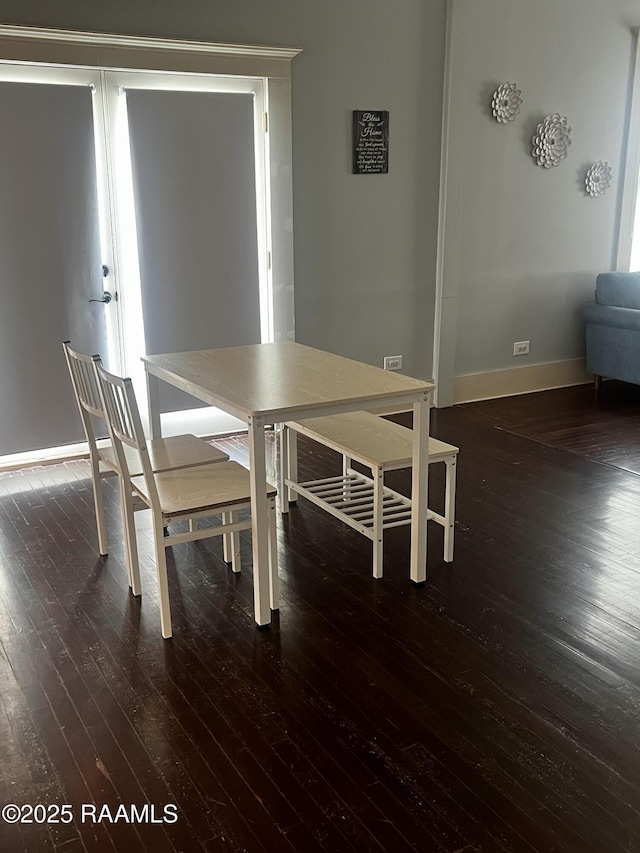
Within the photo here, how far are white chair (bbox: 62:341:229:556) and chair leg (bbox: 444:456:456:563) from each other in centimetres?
88

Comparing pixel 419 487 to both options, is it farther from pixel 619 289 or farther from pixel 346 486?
pixel 619 289

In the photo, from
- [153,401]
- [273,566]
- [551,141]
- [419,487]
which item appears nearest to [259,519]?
[273,566]

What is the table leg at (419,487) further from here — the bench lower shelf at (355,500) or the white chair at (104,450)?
the white chair at (104,450)

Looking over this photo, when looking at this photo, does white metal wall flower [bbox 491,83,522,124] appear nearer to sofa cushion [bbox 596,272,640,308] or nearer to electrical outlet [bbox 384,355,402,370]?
sofa cushion [bbox 596,272,640,308]

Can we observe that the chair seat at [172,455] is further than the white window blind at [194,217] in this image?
No

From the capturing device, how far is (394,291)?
555 cm

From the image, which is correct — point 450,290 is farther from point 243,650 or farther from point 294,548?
point 243,650

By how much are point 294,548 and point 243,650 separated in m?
0.83

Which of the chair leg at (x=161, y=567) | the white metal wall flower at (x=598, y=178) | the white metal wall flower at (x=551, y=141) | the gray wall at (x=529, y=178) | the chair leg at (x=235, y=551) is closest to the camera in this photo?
the chair leg at (x=161, y=567)

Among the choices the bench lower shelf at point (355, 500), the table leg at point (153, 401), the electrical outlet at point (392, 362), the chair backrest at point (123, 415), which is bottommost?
the bench lower shelf at point (355, 500)

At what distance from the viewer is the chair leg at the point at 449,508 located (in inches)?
129

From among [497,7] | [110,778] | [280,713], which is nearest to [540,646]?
[280,713]

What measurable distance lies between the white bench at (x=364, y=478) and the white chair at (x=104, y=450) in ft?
1.53

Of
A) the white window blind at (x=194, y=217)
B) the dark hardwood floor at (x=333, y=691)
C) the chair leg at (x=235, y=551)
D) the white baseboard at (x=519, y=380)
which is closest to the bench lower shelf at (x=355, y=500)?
the dark hardwood floor at (x=333, y=691)
